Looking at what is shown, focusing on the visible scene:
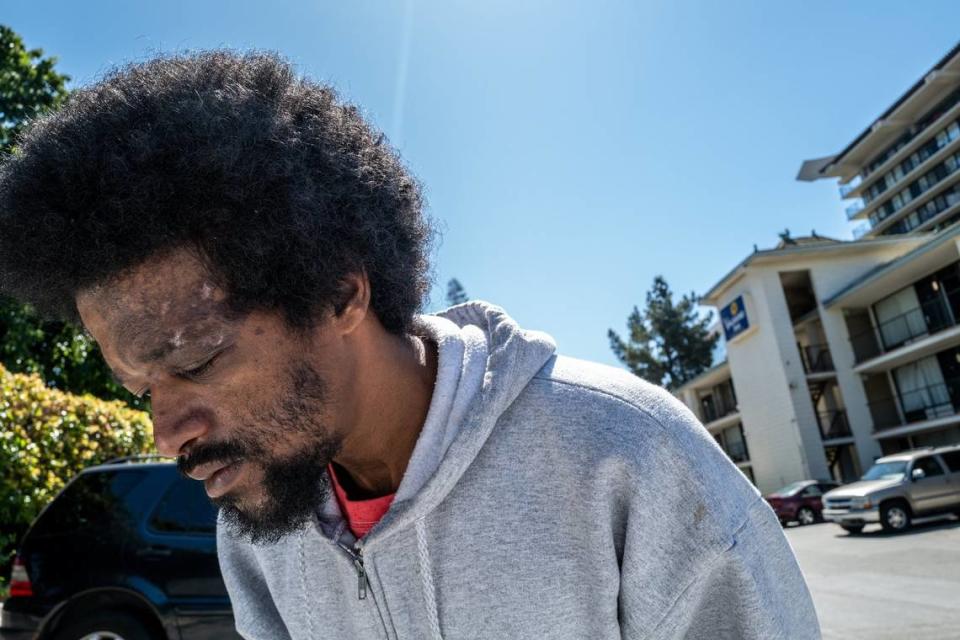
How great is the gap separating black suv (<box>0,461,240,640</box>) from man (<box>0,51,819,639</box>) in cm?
408

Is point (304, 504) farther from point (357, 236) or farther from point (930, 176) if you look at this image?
point (930, 176)

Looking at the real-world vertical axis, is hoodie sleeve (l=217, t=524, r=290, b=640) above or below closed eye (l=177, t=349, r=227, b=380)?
below

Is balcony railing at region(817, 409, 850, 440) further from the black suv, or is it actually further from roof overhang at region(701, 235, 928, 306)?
the black suv

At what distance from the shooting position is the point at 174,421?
1.43m

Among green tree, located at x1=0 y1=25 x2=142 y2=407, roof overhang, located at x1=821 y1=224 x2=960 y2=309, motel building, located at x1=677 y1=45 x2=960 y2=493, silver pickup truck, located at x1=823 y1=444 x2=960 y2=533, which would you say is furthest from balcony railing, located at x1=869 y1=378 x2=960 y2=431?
green tree, located at x1=0 y1=25 x2=142 y2=407

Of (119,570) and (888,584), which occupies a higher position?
(119,570)

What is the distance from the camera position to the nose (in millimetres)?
1423

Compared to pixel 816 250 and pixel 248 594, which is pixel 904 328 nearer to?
pixel 816 250

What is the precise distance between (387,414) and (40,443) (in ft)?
28.7

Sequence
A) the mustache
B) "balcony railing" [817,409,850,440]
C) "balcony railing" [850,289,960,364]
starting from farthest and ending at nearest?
"balcony railing" [817,409,850,440] < "balcony railing" [850,289,960,364] < the mustache

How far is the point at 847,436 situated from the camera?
30016 mm

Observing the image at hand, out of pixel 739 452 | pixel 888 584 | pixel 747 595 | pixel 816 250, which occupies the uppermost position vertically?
pixel 816 250

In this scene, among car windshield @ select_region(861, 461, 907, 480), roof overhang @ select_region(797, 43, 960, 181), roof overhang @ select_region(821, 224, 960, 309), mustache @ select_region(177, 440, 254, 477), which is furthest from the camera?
roof overhang @ select_region(797, 43, 960, 181)

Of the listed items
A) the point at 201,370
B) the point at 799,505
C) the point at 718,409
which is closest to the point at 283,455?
the point at 201,370
